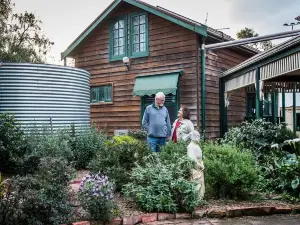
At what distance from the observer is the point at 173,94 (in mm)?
12984

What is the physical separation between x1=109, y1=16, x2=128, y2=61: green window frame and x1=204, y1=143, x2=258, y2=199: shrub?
9081 millimetres

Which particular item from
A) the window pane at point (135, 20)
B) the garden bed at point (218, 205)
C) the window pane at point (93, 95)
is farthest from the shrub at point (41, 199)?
the window pane at point (93, 95)

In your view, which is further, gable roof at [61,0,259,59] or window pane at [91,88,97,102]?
window pane at [91,88,97,102]

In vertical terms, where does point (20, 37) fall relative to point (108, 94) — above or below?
above

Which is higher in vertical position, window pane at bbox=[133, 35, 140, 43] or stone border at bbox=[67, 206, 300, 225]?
window pane at bbox=[133, 35, 140, 43]

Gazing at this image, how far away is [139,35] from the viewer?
47.5ft

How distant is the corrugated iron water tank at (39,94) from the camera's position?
8.53 metres

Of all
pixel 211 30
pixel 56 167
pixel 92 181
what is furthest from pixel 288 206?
pixel 211 30

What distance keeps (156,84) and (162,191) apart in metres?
8.24

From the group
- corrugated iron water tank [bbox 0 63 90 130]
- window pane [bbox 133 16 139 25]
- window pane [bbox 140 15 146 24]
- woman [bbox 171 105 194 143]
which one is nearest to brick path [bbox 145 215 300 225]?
woman [bbox 171 105 194 143]

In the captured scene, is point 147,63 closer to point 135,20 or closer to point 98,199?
point 135,20

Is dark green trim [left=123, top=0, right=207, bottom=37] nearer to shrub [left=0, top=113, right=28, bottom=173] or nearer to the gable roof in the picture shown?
the gable roof

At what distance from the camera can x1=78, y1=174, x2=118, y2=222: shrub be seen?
15.7ft

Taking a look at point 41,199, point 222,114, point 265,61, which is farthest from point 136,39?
point 41,199
